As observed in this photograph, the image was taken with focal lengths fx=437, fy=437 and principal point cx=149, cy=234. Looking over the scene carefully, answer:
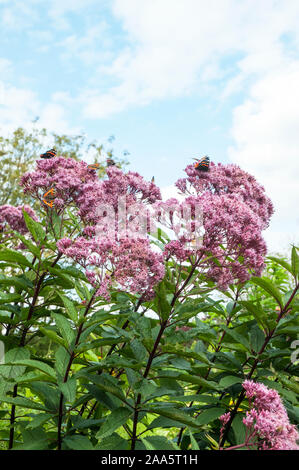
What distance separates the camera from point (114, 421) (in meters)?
2.55

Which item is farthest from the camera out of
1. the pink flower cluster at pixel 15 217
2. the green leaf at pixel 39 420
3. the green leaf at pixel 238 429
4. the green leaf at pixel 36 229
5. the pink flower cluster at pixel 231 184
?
the pink flower cluster at pixel 15 217

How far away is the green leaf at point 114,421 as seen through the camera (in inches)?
97.4

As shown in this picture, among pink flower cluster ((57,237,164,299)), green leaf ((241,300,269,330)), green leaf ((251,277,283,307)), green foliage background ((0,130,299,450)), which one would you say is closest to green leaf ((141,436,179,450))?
green foliage background ((0,130,299,450))

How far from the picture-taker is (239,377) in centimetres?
326

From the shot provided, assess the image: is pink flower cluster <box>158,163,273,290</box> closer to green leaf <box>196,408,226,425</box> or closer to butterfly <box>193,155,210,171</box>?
butterfly <box>193,155,210,171</box>

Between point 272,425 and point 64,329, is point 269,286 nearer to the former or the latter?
point 272,425

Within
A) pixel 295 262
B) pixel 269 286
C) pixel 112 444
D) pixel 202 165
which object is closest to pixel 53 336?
pixel 112 444

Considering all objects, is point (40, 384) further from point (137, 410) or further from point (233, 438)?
point (233, 438)

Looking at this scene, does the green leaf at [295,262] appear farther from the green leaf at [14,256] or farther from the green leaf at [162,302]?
the green leaf at [14,256]

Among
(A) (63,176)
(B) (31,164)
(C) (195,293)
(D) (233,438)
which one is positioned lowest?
(D) (233,438)

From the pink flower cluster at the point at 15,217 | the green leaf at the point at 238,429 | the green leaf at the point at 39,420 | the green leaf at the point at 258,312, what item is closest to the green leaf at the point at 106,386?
the green leaf at the point at 39,420

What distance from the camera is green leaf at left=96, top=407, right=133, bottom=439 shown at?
97.4 inches
